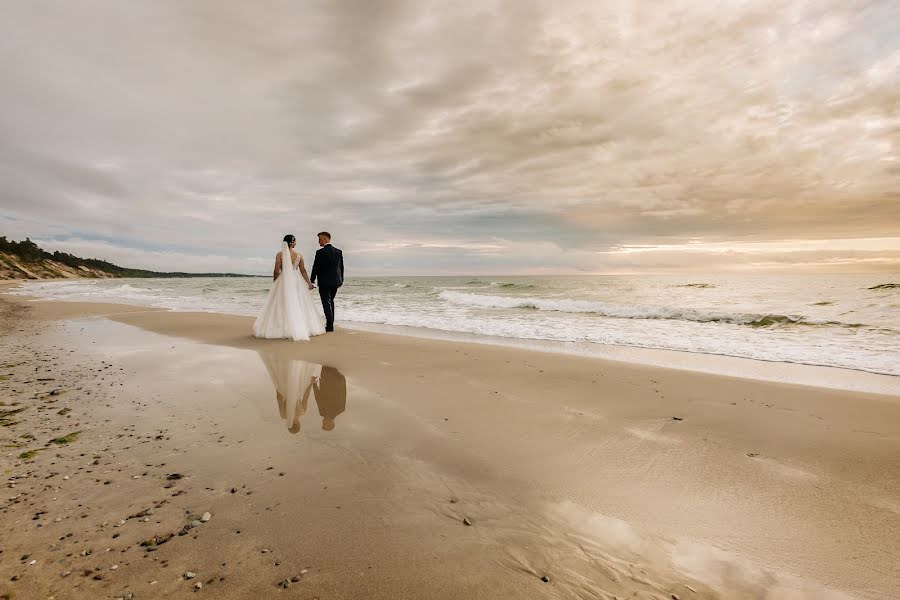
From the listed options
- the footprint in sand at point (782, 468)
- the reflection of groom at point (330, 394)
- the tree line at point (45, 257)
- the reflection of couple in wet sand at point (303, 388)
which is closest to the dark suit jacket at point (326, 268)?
the reflection of couple in wet sand at point (303, 388)

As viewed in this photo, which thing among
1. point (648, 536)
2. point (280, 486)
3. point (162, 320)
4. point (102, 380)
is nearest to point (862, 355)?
point (648, 536)

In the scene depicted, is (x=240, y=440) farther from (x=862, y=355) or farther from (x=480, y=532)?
(x=862, y=355)

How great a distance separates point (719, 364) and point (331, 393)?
23.1ft

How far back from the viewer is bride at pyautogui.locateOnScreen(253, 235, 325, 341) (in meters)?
9.53

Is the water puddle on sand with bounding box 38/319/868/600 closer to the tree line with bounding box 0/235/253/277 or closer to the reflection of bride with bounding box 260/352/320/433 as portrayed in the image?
the reflection of bride with bounding box 260/352/320/433

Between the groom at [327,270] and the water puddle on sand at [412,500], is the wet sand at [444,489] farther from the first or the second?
the groom at [327,270]

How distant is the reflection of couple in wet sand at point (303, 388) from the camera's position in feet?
14.4

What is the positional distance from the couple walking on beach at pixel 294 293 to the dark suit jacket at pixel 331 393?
3446mm

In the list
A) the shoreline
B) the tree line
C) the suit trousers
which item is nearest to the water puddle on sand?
the shoreline

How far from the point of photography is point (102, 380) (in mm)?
5523

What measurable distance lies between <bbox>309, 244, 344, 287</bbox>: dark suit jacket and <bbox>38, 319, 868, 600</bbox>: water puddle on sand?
592 cm

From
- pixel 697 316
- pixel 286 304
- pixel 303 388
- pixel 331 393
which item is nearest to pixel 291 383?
pixel 303 388

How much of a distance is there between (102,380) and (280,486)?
4.59 meters

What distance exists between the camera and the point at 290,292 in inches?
384
